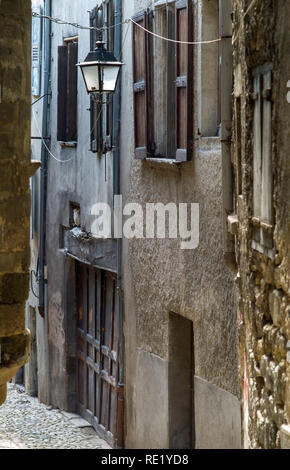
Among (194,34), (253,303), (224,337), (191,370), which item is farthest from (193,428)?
→ (253,303)

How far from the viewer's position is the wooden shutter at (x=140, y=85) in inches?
393

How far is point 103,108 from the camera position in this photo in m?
11.8

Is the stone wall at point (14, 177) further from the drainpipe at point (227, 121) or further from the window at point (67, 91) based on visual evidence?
the window at point (67, 91)

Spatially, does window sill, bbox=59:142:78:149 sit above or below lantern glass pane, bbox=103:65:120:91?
below

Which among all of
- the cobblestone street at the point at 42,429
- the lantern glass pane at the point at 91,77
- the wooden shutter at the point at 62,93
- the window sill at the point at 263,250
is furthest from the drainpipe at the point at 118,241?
the window sill at the point at 263,250

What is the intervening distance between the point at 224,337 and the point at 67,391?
5.89 metres

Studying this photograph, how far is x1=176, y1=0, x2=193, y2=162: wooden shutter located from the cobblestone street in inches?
158

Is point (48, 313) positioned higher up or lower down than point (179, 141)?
lower down

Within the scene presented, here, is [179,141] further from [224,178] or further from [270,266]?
[270,266]

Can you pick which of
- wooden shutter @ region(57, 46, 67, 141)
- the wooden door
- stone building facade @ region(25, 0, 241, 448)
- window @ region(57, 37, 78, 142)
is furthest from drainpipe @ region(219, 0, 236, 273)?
wooden shutter @ region(57, 46, 67, 141)

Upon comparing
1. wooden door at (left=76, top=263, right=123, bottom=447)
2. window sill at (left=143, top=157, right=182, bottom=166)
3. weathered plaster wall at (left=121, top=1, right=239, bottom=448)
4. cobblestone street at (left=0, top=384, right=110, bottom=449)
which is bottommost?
cobblestone street at (left=0, top=384, right=110, bottom=449)

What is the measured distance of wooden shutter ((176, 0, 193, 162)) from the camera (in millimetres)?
8812

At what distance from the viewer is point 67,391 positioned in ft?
45.1

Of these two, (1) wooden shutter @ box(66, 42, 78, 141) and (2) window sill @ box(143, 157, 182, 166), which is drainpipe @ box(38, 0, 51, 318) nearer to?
(1) wooden shutter @ box(66, 42, 78, 141)
